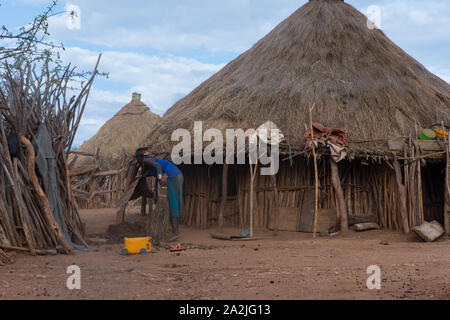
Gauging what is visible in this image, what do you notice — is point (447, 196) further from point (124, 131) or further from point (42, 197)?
point (124, 131)

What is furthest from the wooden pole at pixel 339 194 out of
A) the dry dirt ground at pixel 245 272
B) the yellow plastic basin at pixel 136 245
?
the yellow plastic basin at pixel 136 245

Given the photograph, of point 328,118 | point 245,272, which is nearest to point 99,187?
point 328,118

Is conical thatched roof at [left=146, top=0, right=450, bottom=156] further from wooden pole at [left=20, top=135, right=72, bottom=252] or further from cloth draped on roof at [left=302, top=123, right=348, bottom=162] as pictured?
wooden pole at [left=20, top=135, right=72, bottom=252]

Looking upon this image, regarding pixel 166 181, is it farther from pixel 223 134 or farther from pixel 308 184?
pixel 308 184

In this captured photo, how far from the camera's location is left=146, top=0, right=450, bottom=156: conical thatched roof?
938 cm

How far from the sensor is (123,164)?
1616 cm

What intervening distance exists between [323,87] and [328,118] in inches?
36.2

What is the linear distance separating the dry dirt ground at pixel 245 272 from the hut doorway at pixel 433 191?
105 inches

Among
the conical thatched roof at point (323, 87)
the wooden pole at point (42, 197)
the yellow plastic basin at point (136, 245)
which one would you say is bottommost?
the yellow plastic basin at point (136, 245)

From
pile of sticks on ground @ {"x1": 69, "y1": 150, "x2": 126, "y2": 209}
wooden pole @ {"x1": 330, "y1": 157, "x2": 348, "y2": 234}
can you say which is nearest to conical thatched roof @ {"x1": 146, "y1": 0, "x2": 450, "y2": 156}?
wooden pole @ {"x1": 330, "y1": 157, "x2": 348, "y2": 234}

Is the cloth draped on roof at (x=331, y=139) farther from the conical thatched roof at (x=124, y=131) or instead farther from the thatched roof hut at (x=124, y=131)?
the conical thatched roof at (x=124, y=131)

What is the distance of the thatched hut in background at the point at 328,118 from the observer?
346 inches

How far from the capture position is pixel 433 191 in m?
9.77

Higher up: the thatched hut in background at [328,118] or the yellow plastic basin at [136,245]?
the thatched hut in background at [328,118]
